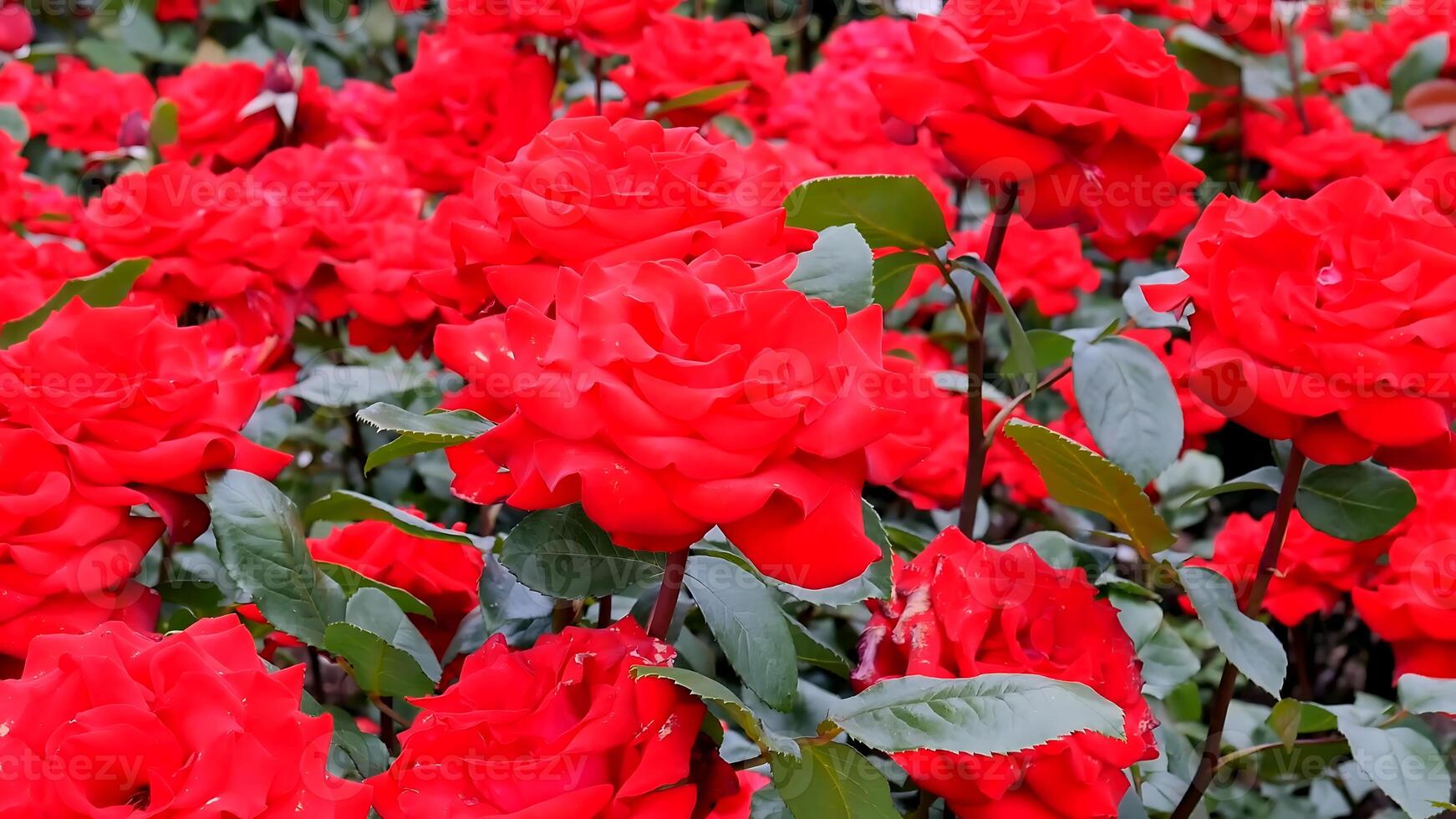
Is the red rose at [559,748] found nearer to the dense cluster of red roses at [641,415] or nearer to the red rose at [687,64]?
the dense cluster of red roses at [641,415]

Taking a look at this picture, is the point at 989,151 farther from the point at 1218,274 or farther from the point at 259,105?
the point at 259,105

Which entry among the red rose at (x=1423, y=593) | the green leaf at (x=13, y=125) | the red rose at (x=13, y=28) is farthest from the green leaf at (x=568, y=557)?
the red rose at (x=13, y=28)

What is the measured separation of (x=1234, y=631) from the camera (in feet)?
2.23

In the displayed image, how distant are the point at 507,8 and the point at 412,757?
31.6 inches

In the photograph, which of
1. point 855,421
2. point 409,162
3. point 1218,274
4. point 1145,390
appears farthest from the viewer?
point 409,162

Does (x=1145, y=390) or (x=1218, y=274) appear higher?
(x=1218, y=274)

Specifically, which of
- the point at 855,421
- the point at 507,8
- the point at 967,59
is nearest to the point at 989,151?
the point at 967,59

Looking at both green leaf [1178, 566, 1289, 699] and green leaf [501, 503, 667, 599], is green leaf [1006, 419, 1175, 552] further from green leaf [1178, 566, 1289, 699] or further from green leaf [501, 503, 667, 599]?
green leaf [501, 503, 667, 599]

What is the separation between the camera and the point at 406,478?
129 centimetres

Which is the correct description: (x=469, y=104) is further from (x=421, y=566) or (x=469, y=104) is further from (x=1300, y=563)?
(x=1300, y=563)

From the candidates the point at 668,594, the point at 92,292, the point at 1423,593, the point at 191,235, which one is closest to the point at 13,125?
the point at 191,235

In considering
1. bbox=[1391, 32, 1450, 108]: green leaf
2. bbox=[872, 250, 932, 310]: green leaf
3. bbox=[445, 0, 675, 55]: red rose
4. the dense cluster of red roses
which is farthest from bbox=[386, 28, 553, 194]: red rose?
→ bbox=[1391, 32, 1450, 108]: green leaf

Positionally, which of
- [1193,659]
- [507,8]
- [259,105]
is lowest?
[1193,659]

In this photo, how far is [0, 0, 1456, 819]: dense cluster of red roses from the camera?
469mm
